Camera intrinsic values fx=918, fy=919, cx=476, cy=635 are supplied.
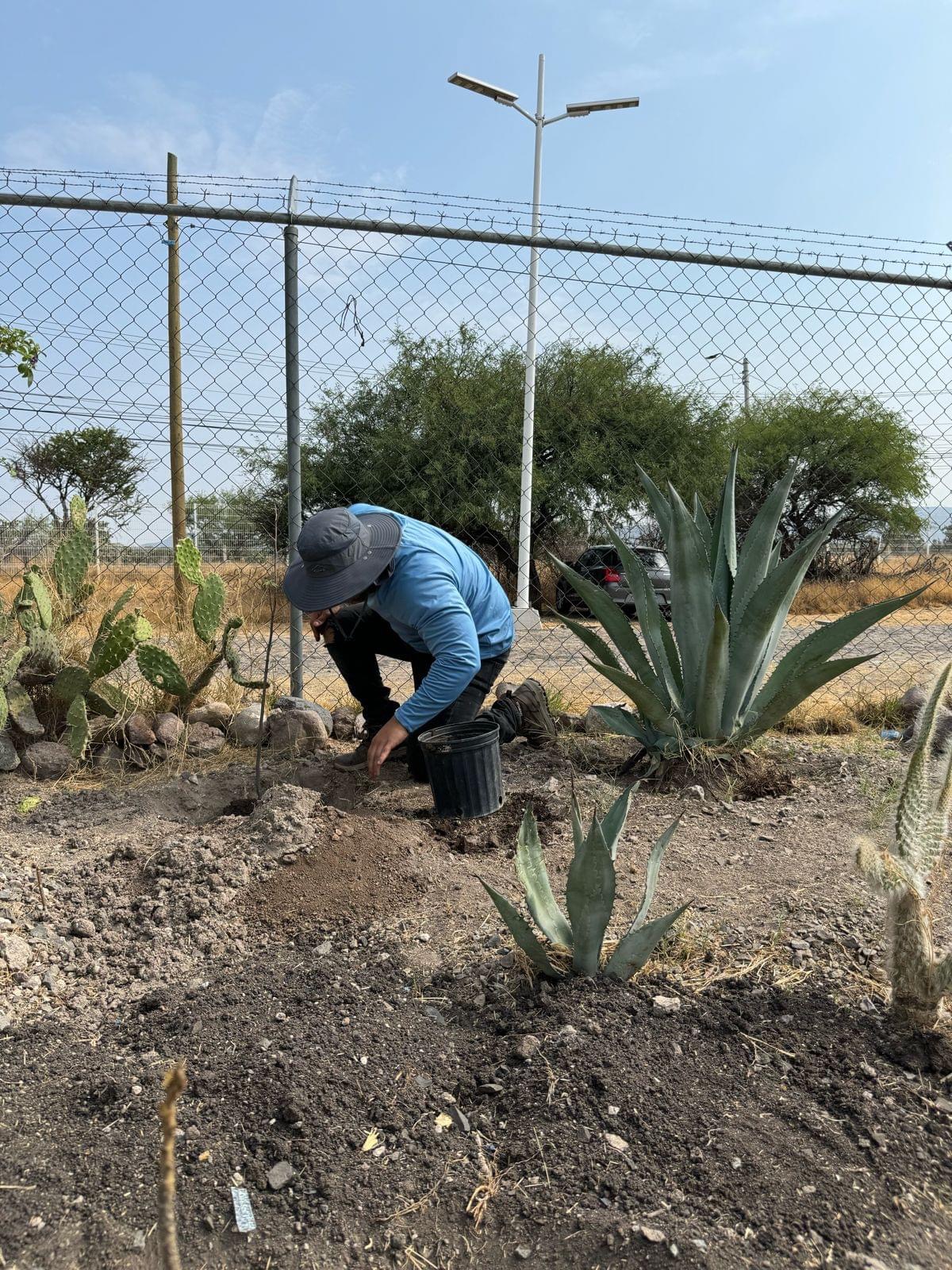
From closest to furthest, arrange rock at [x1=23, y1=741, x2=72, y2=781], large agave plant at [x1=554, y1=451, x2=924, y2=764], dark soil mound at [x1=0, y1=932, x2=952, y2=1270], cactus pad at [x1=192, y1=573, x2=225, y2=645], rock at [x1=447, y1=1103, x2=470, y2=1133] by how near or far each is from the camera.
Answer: dark soil mound at [x1=0, y1=932, x2=952, y2=1270] → rock at [x1=447, y1=1103, x2=470, y2=1133] → large agave plant at [x1=554, y1=451, x2=924, y2=764] → rock at [x1=23, y1=741, x2=72, y2=781] → cactus pad at [x1=192, y1=573, x2=225, y2=645]

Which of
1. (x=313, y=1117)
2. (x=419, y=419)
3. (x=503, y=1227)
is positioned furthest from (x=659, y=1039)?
(x=419, y=419)

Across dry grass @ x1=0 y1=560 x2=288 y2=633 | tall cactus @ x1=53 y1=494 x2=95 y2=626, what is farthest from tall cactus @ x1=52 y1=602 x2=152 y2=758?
dry grass @ x1=0 y1=560 x2=288 y2=633

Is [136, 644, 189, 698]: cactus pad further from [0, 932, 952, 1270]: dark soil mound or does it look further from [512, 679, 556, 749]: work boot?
[0, 932, 952, 1270]: dark soil mound

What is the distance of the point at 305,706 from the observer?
13.9 ft

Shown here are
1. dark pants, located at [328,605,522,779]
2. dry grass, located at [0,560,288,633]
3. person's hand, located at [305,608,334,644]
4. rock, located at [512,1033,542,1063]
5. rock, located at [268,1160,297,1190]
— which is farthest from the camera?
dry grass, located at [0,560,288,633]

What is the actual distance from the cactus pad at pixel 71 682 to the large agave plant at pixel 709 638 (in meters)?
2.08

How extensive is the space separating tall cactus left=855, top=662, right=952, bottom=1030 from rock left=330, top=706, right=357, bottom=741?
2.91 meters

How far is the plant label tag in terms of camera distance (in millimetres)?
1493

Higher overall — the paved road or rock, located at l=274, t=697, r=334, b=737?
rock, located at l=274, t=697, r=334, b=737

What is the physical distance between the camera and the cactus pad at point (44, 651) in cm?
394

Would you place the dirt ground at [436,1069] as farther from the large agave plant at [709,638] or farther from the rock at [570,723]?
the rock at [570,723]

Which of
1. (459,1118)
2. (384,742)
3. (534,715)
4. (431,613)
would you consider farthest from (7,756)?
(459,1118)

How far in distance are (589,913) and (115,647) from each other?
2.72 meters

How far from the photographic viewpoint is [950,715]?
4.09m
